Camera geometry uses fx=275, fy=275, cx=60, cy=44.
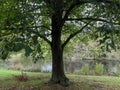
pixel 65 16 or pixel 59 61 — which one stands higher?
pixel 65 16

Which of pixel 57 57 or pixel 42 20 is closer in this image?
pixel 42 20

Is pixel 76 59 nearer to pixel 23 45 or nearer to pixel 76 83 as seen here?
pixel 76 83

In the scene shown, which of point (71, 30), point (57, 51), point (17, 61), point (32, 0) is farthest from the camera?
point (17, 61)

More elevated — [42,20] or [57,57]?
[42,20]

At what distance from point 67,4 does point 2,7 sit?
222cm

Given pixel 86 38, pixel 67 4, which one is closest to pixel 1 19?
pixel 67 4

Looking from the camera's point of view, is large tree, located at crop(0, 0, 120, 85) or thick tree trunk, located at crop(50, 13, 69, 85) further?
thick tree trunk, located at crop(50, 13, 69, 85)

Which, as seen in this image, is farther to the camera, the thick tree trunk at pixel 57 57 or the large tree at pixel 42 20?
the thick tree trunk at pixel 57 57

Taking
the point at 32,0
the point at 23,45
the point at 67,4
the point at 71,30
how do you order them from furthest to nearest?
the point at 71,30, the point at 67,4, the point at 32,0, the point at 23,45

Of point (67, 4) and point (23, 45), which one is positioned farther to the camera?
point (67, 4)

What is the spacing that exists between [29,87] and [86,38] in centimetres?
407

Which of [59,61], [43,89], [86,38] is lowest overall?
[43,89]

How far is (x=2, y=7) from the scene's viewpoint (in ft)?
30.5

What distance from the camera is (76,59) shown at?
25703mm
